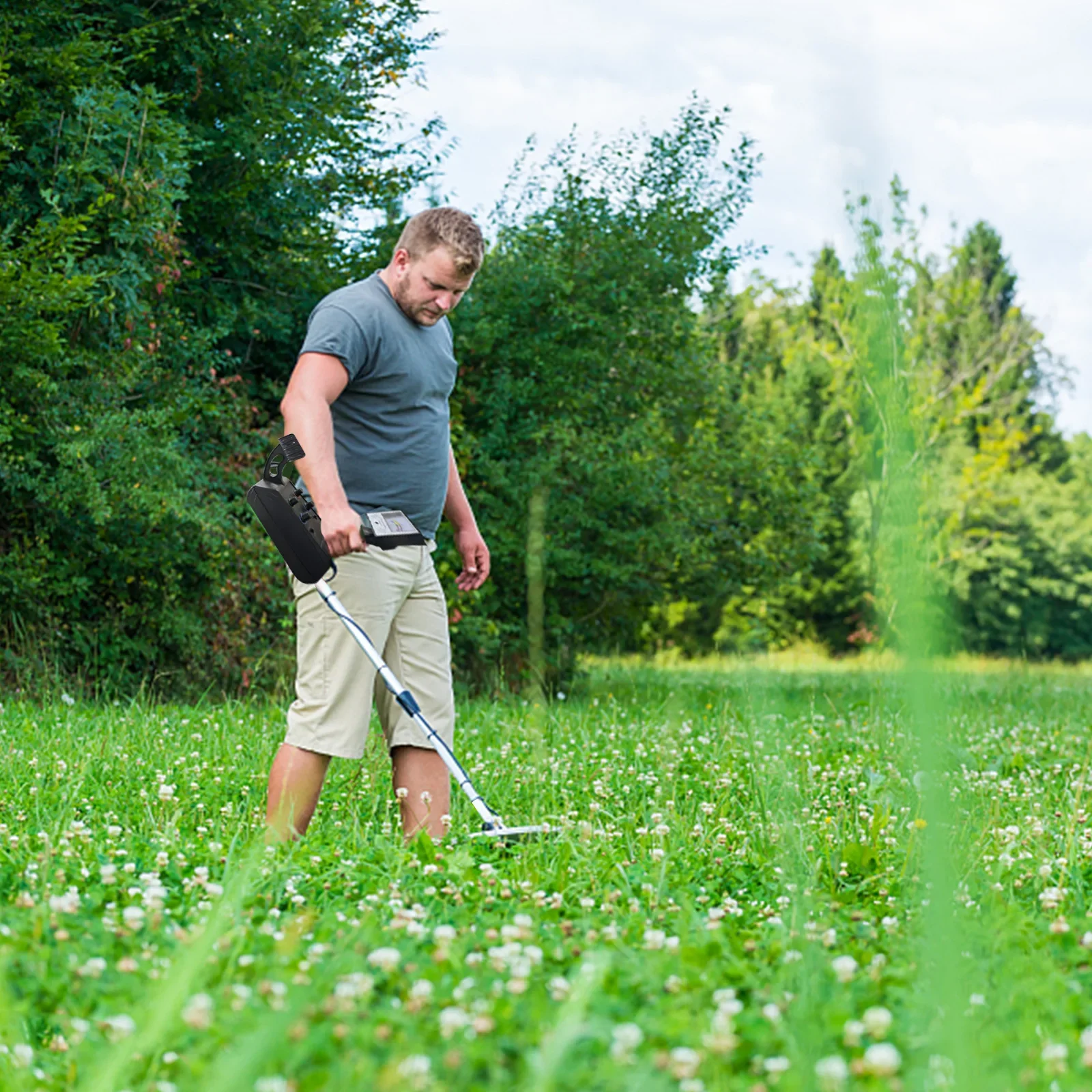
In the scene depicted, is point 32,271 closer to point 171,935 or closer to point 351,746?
point 351,746

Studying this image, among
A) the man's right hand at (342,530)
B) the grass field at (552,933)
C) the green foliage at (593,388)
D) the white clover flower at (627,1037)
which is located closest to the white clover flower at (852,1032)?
the grass field at (552,933)

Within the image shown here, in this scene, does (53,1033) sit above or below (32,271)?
below

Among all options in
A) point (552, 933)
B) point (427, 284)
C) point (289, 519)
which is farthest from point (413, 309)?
point (552, 933)

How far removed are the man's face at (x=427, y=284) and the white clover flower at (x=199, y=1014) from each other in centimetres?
271

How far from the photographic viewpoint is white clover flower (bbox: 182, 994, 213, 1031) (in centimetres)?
167

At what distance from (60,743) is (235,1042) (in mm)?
4191

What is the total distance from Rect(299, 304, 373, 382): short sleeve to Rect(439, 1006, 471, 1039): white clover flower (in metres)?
2.50

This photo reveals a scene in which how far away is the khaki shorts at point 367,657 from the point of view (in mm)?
3965

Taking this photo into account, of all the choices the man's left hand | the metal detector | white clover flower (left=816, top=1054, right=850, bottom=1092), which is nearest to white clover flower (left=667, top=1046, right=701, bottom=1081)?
white clover flower (left=816, top=1054, right=850, bottom=1092)

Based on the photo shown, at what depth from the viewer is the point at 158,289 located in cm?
912

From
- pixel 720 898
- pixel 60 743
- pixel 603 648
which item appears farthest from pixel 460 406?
pixel 720 898

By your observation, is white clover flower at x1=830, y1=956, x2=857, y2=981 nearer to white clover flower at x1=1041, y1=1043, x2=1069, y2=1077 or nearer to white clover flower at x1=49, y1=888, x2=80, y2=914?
white clover flower at x1=1041, y1=1043, x2=1069, y2=1077

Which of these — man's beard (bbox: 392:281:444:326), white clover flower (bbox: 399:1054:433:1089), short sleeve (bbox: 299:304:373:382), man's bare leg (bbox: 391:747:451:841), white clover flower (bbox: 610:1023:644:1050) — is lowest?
man's bare leg (bbox: 391:747:451:841)

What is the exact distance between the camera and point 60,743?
5.57 m
